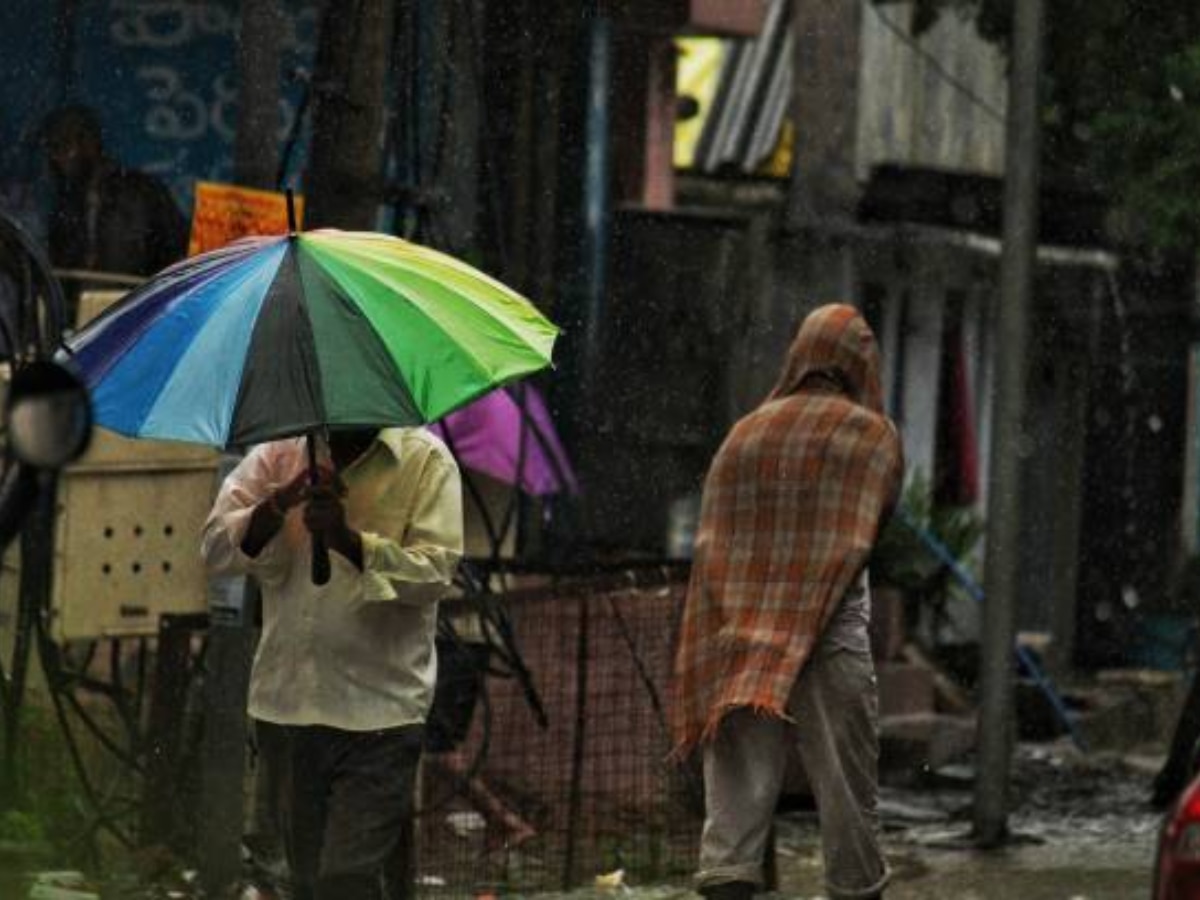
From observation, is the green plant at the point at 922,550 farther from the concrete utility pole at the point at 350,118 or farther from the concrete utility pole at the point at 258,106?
the concrete utility pole at the point at 350,118

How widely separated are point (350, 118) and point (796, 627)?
2.62 m

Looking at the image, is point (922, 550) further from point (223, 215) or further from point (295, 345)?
point (295, 345)

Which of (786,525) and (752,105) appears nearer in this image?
(786,525)

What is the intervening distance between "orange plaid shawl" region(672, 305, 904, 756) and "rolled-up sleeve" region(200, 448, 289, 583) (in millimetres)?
1711

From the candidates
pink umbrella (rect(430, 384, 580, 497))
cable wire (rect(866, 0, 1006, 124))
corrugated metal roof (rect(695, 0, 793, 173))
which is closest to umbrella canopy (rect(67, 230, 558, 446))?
pink umbrella (rect(430, 384, 580, 497))

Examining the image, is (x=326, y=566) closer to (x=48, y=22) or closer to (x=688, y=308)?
(x=48, y=22)

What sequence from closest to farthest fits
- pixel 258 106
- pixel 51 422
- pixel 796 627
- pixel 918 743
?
pixel 51 422 < pixel 796 627 < pixel 258 106 < pixel 918 743

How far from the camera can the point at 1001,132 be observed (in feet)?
83.4

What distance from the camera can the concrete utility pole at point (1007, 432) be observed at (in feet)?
42.5

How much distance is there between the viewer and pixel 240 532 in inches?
304

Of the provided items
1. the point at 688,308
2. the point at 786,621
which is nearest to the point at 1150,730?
the point at 688,308

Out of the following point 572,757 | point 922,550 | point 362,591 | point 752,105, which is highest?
point 752,105

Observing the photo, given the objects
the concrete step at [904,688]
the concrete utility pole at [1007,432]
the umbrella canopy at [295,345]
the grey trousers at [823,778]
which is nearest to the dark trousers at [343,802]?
the umbrella canopy at [295,345]

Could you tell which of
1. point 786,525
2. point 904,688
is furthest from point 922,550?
point 786,525
